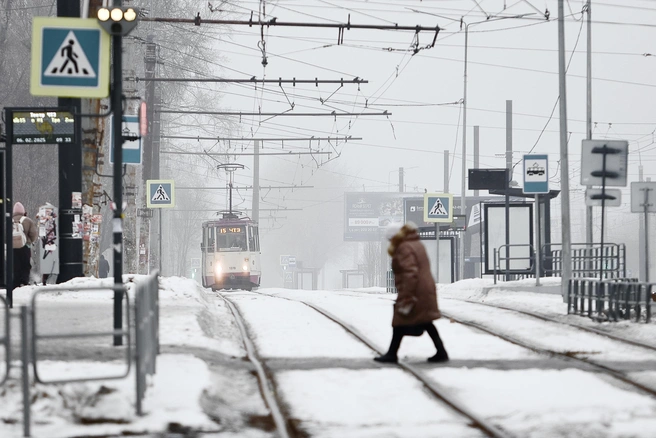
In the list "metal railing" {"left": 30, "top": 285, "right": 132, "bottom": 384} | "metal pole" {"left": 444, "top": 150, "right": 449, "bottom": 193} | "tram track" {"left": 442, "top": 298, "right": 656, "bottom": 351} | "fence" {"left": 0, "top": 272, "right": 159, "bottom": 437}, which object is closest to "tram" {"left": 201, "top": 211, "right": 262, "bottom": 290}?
"metal pole" {"left": 444, "top": 150, "right": 449, "bottom": 193}

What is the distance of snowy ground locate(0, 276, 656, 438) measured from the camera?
26.3 feet

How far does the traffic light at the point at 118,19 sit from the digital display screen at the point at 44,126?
16.8ft

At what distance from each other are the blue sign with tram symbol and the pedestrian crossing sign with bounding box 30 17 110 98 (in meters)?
13.5

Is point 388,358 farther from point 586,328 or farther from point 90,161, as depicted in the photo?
point 90,161

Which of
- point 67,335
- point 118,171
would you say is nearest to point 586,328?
point 118,171

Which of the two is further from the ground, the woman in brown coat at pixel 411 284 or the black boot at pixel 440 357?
the woman in brown coat at pixel 411 284

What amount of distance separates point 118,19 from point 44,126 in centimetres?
544

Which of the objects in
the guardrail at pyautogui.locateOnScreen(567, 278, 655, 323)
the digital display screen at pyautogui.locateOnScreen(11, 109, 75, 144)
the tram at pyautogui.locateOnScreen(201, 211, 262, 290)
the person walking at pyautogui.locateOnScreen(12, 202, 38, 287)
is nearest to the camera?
the digital display screen at pyautogui.locateOnScreen(11, 109, 75, 144)

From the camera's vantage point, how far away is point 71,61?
35.6 feet

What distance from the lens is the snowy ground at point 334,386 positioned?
8016 mm

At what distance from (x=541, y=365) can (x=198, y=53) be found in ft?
141

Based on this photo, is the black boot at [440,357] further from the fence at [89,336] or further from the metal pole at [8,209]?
the metal pole at [8,209]

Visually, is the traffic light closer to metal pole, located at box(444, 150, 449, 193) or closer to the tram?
the tram

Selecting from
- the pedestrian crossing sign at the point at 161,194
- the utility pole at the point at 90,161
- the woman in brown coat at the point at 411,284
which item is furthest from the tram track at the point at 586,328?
the pedestrian crossing sign at the point at 161,194
